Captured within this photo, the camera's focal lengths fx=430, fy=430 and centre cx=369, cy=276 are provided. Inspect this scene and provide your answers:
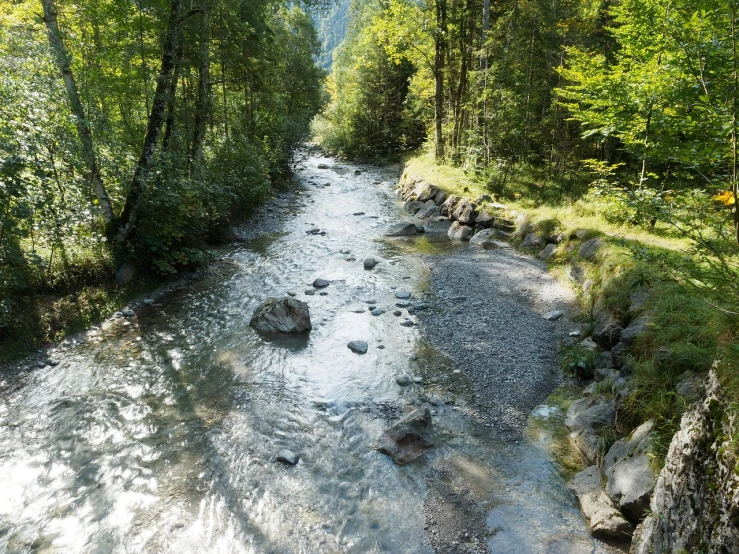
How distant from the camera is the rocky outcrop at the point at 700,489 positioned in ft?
11.0

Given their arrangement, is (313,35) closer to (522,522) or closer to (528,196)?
(528,196)

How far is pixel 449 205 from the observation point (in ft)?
66.7

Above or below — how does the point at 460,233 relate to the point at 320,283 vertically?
below

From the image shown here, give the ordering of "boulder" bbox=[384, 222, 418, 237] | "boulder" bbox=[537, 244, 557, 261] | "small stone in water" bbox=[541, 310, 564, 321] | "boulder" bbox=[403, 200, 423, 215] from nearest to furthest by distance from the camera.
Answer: "small stone in water" bbox=[541, 310, 564, 321]
"boulder" bbox=[537, 244, 557, 261]
"boulder" bbox=[384, 222, 418, 237]
"boulder" bbox=[403, 200, 423, 215]

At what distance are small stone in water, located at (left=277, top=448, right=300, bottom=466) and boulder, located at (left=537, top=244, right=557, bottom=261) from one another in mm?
10835

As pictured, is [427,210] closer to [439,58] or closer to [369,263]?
[369,263]

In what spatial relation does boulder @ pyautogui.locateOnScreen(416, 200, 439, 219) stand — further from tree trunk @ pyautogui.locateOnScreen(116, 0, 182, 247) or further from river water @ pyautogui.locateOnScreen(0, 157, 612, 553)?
tree trunk @ pyautogui.locateOnScreen(116, 0, 182, 247)

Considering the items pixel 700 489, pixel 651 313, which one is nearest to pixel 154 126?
pixel 651 313

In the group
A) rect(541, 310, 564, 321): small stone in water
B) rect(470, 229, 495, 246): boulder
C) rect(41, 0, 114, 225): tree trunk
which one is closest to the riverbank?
rect(541, 310, 564, 321): small stone in water

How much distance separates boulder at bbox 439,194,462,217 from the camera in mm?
20125

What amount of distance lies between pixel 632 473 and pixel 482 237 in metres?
12.3

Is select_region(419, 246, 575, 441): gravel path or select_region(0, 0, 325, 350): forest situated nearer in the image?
select_region(419, 246, 575, 441): gravel path

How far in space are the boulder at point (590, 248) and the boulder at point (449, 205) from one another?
8123mm

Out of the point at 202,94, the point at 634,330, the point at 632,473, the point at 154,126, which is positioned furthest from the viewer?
the point at 202,94
